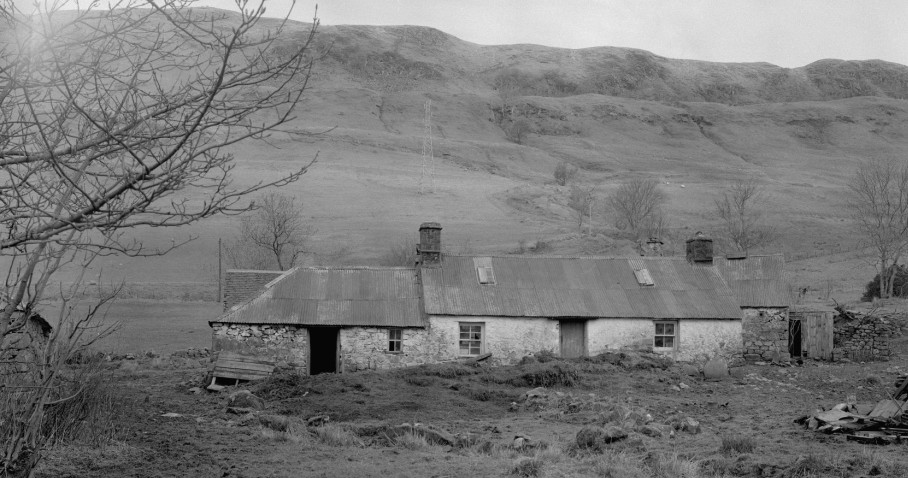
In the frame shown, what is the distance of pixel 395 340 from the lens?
28797 millimetres

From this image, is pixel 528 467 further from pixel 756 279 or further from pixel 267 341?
pixel 756 279

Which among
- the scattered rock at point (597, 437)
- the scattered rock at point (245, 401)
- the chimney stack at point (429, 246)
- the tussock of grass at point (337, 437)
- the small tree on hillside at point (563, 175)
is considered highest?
the small tree on hillside at point (563, 175)

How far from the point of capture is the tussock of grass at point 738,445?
45.5 feet

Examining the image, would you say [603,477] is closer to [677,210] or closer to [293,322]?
[293,322]

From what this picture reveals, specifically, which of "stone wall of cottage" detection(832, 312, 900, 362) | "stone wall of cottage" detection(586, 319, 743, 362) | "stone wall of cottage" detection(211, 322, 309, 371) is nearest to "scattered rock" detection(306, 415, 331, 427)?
"stone wall of cottage" detection(211, 322, 309, 371)

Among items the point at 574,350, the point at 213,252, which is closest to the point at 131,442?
the point at 574,350

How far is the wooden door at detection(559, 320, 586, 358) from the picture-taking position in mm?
30031

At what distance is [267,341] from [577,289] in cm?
1188

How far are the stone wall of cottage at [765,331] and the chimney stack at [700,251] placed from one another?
3038 millimetres

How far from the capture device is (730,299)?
31594 millimetres

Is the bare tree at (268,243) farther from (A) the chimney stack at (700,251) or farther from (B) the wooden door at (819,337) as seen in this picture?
(B) the wooden door at (819,337)

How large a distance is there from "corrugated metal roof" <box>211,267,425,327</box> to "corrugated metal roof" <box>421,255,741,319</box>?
35.0 inches

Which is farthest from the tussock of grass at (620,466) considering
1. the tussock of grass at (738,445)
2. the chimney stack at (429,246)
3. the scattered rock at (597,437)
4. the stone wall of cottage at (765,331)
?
the stone wall of cottage at (765,331)

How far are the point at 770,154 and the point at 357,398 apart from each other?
483 feet
